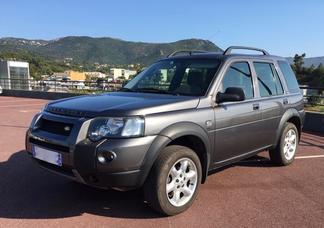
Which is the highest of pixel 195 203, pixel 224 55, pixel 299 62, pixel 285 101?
pixel 224 55

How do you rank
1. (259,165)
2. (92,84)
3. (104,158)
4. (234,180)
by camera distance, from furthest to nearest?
(92,84) → (259,165) → (234,180) → (104,158)

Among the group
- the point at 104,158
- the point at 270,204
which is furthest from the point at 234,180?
the point at 104,158

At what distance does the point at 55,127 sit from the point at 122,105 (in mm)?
799

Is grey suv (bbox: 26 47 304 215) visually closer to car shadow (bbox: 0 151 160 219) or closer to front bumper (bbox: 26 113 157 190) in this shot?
front bumper (bbox: 26 113 157 190)

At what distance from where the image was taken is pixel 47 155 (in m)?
4.48

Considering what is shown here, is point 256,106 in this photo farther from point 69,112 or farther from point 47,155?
point 47,155

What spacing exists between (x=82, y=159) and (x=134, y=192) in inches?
56.7

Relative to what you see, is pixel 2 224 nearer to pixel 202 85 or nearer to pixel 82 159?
pixel 82 159

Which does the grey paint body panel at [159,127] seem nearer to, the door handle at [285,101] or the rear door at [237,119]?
the rear door at [237,119]

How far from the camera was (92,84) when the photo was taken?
21672mm

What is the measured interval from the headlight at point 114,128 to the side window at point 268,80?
8.31 ft

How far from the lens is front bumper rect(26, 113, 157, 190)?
4.01 meters

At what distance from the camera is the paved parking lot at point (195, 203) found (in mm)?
4305

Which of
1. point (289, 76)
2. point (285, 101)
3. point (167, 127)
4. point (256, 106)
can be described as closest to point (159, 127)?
point (167, 127)
